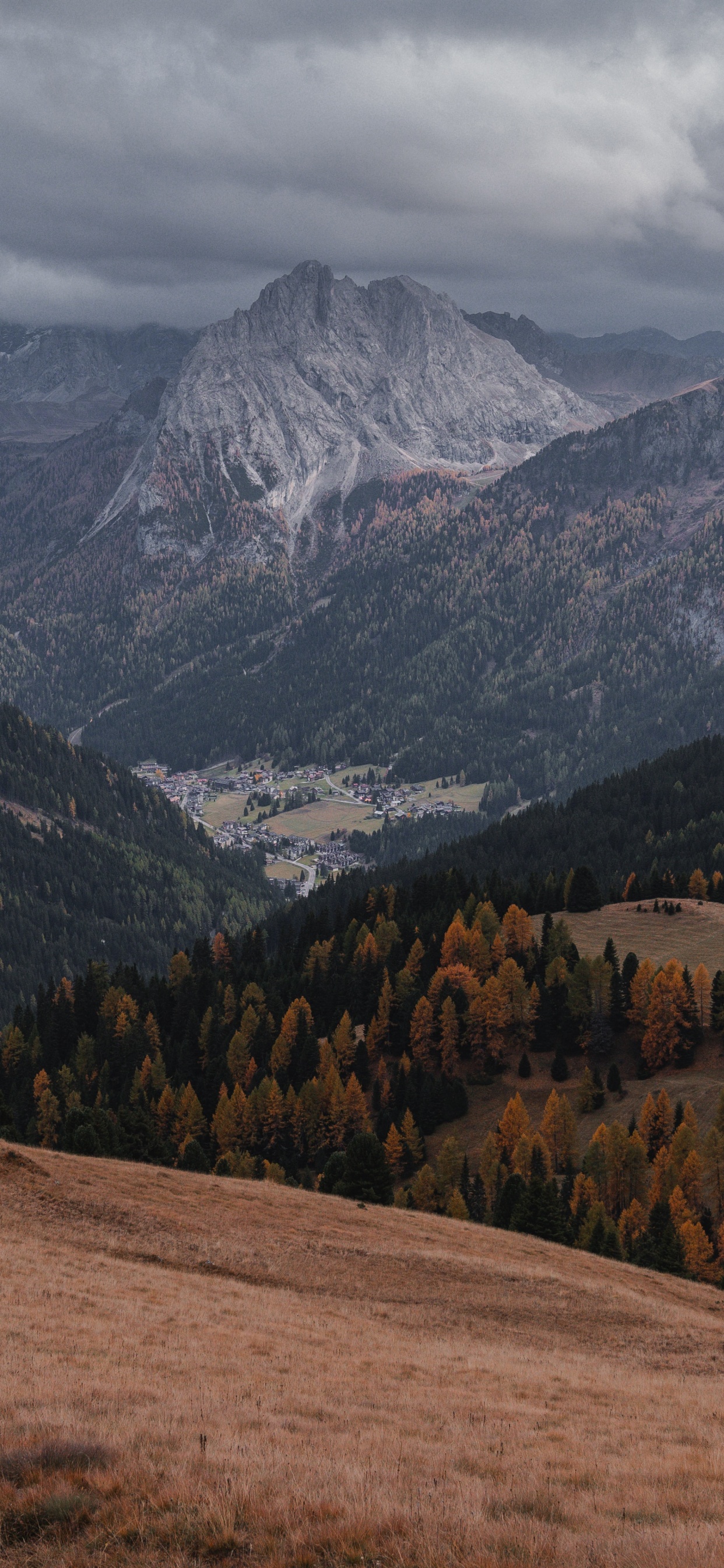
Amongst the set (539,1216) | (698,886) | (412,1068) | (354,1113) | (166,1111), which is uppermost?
(698,886)

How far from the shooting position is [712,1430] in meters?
28.4

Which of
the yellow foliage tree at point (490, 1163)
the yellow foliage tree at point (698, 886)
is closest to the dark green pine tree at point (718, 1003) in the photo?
the yellow foliage tree at point (490, 1163)

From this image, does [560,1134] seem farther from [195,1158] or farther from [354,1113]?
[195,1158]

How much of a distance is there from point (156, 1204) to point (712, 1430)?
3586 cm

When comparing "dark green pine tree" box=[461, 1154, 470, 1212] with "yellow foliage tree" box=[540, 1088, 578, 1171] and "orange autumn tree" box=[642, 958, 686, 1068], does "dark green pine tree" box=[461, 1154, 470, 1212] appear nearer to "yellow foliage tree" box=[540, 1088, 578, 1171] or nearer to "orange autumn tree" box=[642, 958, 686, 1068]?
"yellow foliage tree" box=[540, 1088, 578, 1171]

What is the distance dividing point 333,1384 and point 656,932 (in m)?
126

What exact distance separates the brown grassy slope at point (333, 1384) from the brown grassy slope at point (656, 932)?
258ft

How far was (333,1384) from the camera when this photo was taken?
100 feet

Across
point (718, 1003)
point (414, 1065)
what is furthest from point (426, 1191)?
point (718, 1003)

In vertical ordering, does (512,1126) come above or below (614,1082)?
below

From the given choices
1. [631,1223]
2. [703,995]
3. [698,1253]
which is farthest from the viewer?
[703,995]

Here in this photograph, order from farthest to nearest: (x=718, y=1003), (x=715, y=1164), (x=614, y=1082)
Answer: (x=718, y=1003) → (x=614, y=1082) → (x=715, y=1164)

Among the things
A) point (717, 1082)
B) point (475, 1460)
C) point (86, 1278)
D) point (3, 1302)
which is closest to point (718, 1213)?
point (717, 1082)

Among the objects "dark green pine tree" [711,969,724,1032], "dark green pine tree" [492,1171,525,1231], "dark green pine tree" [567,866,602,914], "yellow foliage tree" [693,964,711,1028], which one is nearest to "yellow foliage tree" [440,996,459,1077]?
"yellow foliage tree" [693,964,711,1028]
